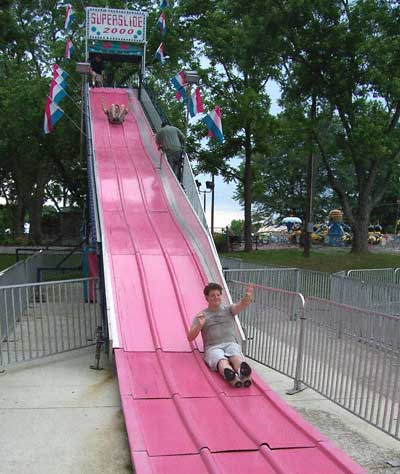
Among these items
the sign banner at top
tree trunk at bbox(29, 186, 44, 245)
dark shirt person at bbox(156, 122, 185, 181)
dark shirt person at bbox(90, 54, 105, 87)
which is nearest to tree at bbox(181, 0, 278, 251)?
the sign banner at top

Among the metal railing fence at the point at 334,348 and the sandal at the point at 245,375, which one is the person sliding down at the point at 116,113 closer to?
the metal railing fence at the point at 334,348

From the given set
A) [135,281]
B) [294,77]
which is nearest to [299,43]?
[294,77]

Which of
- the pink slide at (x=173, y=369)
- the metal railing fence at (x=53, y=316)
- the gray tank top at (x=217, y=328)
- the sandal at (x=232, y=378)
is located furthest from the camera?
the metal railing fence at (x=53, y=316)

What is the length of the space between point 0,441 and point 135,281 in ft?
13.7

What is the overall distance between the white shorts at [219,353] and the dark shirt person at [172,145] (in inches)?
329

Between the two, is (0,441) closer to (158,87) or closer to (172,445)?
(172,445)

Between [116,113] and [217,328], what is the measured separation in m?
13.6

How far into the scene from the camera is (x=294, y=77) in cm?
2356

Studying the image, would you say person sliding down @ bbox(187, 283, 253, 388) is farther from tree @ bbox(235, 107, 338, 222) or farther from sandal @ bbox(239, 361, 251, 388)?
tree @ bbox(235, 107, 338, 222)

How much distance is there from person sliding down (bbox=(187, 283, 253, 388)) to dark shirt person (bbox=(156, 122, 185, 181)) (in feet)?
26.3

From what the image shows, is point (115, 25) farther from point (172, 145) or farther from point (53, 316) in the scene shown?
point (53, 316)

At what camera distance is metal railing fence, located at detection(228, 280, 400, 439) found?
5820 millimetres

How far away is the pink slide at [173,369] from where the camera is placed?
4941 mm

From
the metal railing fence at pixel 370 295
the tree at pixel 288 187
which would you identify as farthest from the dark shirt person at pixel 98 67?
the tree at pixel 288 187
